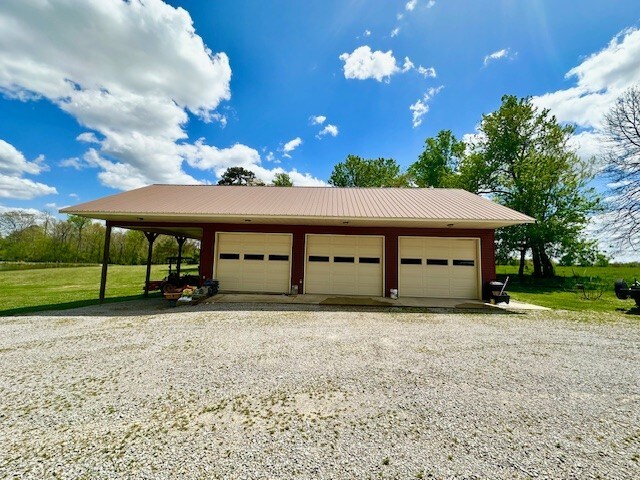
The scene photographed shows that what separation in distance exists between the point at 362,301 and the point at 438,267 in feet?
10.8

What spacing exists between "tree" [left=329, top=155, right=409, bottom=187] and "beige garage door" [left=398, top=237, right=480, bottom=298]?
2391 centimetres

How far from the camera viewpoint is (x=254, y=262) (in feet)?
34.0

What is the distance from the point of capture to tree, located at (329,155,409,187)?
109 ft

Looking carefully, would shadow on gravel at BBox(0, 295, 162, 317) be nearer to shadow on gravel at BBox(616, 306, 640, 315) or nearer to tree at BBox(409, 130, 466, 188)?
shadow on gravel at BBox(616, 306, 640, 315)

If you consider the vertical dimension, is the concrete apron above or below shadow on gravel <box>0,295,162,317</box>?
above

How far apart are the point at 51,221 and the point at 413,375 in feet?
161

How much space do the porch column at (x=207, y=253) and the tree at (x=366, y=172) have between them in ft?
81.5

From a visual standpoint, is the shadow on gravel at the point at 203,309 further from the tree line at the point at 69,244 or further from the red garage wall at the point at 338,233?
the tree line at the point at 69,244

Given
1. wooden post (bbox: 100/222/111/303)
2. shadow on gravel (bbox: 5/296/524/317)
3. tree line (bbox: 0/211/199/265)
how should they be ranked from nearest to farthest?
shadow on gravel (bbox: 5/296/524/317), wooden post (bbox: 100/222/111/303), tree line (bbox: 0/211/199/265)

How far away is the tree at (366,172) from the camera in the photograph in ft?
109

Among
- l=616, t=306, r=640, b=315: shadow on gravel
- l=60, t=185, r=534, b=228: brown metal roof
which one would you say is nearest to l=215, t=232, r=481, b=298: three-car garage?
l=60, t=185, r=534, b=228: brown metal roof

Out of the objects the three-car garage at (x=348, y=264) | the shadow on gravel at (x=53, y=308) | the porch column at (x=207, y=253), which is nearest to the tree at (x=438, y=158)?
the three-car garage at (x=348, y=264)

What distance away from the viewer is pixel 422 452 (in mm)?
2320

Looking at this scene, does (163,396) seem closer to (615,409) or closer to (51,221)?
(615,409)
